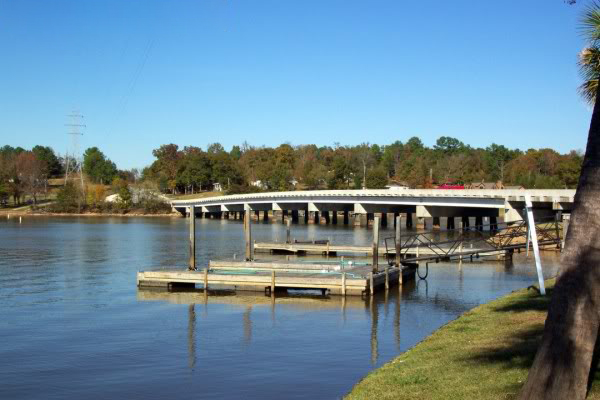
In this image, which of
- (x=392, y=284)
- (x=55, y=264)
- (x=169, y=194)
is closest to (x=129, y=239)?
(x=55, y=264)

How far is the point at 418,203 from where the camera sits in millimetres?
89000

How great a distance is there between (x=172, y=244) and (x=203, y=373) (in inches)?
2051

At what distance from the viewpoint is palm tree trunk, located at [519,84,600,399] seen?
30.3 ft

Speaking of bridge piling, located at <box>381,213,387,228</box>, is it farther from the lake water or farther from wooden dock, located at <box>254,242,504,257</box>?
the lake water

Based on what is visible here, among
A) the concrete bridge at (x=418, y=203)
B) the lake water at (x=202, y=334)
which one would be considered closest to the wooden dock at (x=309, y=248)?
the concrete bridge at (x=418, y=203)

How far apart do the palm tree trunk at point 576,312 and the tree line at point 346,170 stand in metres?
115

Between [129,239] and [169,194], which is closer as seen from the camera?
[129,239]

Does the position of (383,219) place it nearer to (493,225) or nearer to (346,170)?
(346,170)

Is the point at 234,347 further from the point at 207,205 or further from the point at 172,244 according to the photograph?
the point at 207,205

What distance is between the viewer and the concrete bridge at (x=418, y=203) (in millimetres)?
69250

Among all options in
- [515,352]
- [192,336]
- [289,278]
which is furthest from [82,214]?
[515,352]

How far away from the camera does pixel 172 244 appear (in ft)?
233

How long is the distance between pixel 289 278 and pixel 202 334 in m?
8.63

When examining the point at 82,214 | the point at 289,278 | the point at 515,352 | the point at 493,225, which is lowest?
the point at 289,278
